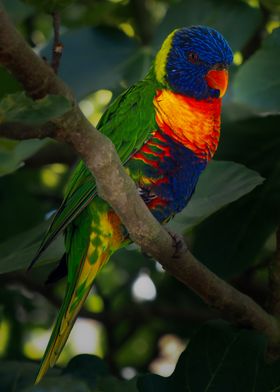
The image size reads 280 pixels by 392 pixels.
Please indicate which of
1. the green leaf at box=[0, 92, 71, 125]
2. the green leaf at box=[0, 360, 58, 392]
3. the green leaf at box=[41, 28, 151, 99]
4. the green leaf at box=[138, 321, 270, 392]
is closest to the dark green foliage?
the green leaf at box=[138, 321, 270, 392]

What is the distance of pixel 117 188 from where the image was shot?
129cm

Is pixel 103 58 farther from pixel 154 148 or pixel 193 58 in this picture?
pixel 154 148

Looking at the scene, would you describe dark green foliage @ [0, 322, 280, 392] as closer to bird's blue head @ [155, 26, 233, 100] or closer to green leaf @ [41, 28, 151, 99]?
bird's blue head @ [155, 26, 233, 100]

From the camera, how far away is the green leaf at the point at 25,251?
1697 millimetres

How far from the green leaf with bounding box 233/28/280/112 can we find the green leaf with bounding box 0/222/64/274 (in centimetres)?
60

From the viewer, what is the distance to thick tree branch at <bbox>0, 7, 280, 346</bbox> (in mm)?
1013

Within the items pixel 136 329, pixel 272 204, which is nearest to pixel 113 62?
pixel 272 204

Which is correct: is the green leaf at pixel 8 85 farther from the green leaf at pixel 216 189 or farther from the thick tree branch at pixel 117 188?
the green leaf at pixel 216 189

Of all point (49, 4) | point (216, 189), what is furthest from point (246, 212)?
point (49, 4)

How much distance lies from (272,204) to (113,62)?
72 cm

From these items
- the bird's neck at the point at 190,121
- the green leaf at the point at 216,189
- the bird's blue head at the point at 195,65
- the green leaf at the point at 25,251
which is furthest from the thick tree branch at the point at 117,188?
the bird's blue head at the point at 195,65

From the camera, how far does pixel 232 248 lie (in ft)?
6.97

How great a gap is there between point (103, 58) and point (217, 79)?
529mm

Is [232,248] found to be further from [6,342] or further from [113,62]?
[6,342]
